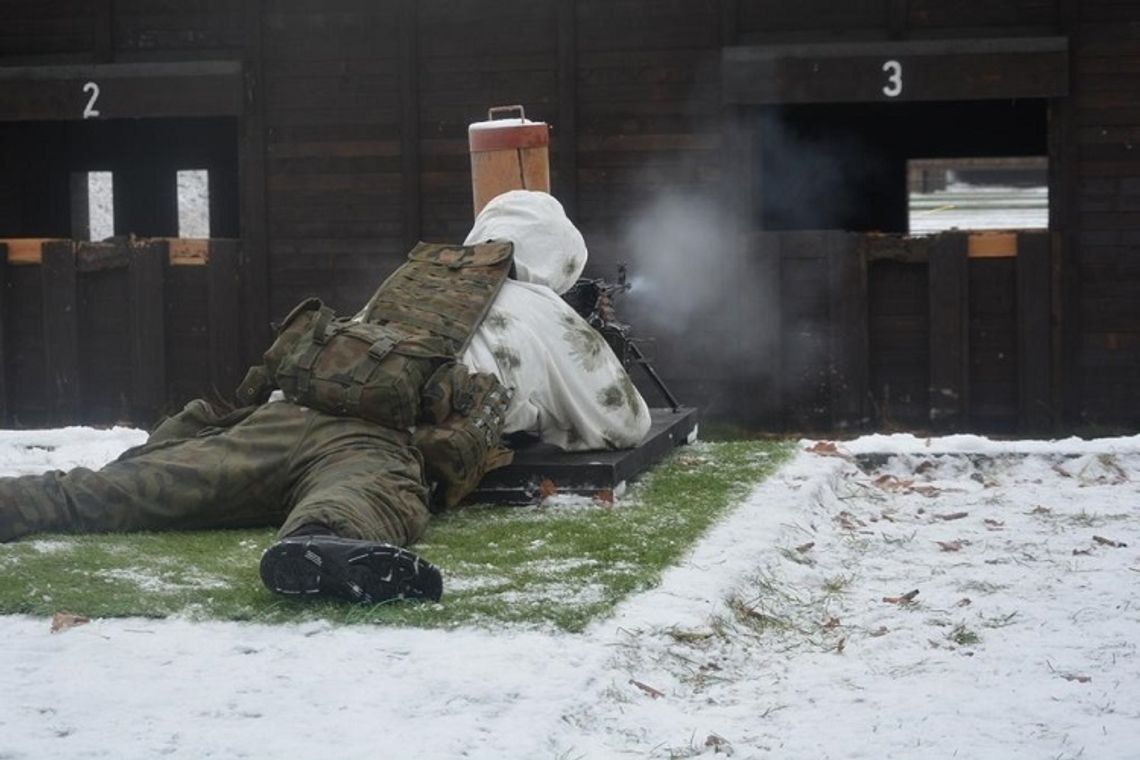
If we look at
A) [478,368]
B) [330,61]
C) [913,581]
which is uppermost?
[330,61]

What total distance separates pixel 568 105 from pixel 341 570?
8147 mm

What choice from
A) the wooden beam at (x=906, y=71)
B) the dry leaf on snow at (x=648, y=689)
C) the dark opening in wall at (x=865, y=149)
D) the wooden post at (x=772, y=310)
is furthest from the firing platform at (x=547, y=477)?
the dark opening in wall at (x=865, y=149)

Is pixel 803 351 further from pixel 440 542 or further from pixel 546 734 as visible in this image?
pixel 546 734

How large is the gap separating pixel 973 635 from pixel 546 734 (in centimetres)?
195

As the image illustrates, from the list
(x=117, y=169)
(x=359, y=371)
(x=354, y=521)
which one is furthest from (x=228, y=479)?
(x=117, y=169)

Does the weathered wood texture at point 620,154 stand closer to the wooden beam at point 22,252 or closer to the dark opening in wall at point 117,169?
the wooden beam at point 22,252

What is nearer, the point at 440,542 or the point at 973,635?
the point at 973,635

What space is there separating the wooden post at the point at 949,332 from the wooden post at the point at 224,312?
5.19 metres

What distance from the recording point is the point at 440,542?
261 inches

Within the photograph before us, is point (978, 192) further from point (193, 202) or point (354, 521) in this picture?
point (354, 521)

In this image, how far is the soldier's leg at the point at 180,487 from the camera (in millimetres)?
6566

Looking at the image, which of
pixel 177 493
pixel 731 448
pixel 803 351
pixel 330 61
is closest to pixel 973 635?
pixel 177 493

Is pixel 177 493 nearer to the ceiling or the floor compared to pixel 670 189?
nearer to the floor

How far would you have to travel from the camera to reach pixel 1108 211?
12.4m
